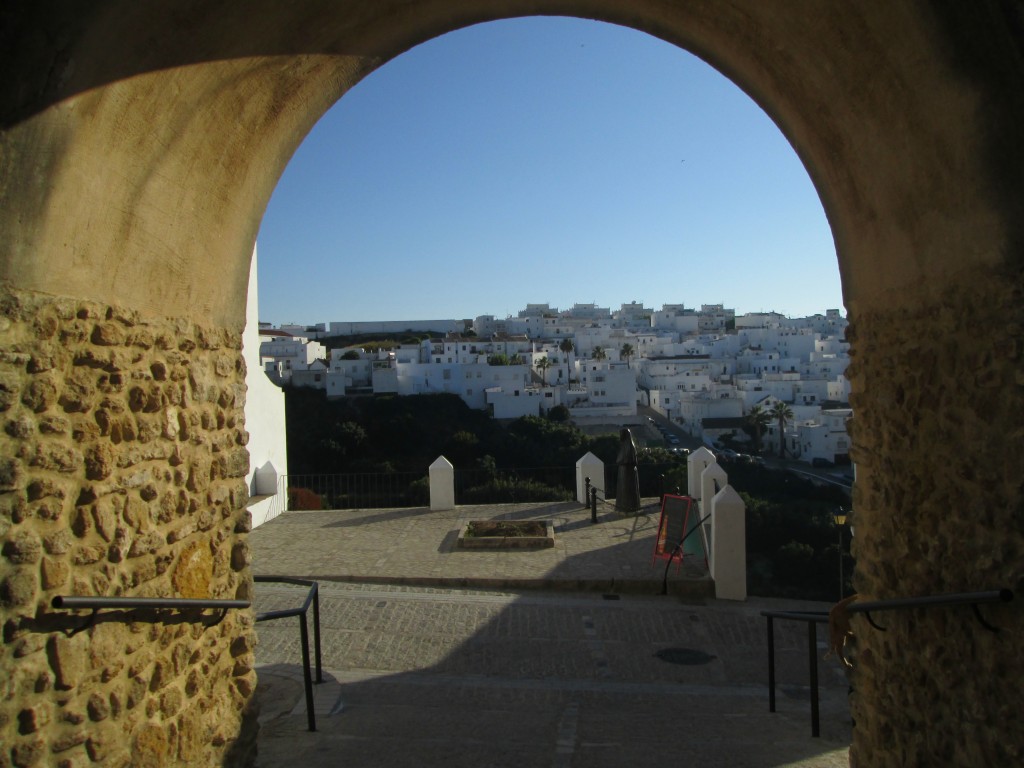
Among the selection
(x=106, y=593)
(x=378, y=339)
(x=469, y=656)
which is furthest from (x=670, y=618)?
(x=378, y=339)

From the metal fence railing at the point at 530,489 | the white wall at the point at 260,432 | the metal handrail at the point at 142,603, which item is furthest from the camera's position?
the metal fence railing at the point at 530,489

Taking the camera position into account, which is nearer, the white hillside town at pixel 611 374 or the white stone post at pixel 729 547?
the white stone post at pixel 729 547

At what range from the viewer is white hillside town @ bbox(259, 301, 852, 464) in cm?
6831

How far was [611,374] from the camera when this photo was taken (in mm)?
75562

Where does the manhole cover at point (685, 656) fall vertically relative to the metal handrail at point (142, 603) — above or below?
below

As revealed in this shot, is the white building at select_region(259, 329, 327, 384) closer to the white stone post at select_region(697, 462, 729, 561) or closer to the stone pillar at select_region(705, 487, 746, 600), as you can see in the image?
the white stone post at select_region(697, 462, 729, 561)

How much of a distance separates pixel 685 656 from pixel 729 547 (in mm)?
2096

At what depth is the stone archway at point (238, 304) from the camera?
9.24 feet

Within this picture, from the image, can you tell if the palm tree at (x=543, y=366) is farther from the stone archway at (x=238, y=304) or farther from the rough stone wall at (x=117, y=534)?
the rough stone wall at (x=117, y=534)

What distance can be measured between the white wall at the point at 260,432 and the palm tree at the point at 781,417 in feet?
175

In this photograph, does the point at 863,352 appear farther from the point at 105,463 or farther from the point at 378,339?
the point at 378,339

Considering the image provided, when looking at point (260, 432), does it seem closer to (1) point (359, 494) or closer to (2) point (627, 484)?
(2) point (627, 484)

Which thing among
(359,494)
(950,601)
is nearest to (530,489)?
(359,494)


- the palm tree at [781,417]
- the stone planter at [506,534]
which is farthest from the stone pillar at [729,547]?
the palm tree at [781,417]
